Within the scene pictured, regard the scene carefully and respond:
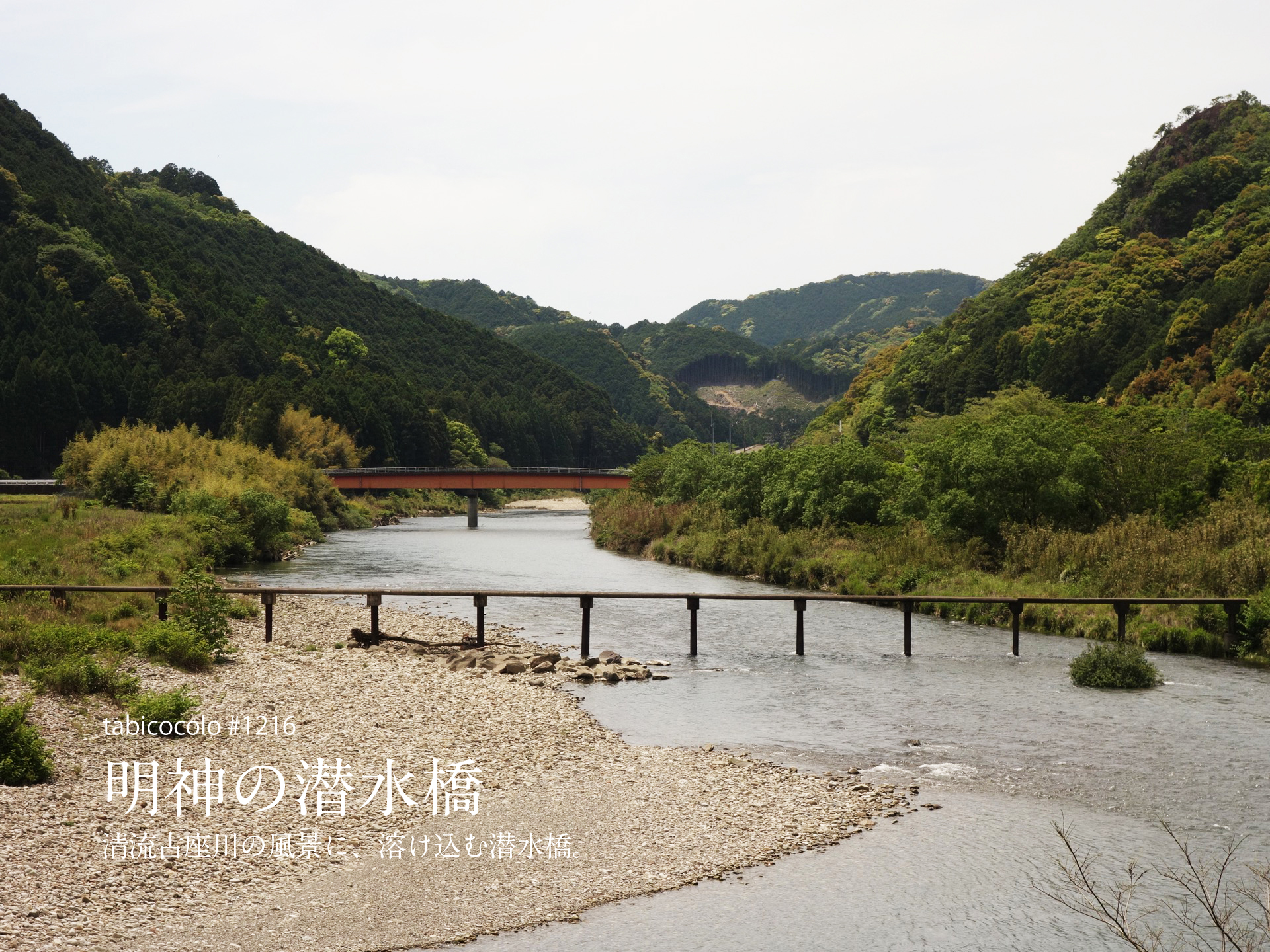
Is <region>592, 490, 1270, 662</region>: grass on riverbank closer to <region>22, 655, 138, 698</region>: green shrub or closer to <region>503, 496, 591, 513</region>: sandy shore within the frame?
<region>22, 655, 138, 698</region>: green shrub

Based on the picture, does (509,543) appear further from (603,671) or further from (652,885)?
(652,885)

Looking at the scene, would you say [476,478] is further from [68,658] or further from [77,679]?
[77,679]

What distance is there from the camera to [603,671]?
91.4 feet

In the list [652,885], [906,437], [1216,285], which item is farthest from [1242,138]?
[652,885]

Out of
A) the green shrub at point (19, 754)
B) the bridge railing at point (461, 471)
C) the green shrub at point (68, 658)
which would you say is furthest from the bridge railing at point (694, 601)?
the bridge railing at point (461, 471)

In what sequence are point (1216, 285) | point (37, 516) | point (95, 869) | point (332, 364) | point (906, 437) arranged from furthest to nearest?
point (332, 364), point (1216, 285), point (906, 437), point (37, 516), point (95, 869)

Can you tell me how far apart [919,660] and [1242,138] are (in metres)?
124

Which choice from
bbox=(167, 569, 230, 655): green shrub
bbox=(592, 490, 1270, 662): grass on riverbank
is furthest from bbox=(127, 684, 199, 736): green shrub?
bbox=(592, 490, 1270, 662): grass on riverbank

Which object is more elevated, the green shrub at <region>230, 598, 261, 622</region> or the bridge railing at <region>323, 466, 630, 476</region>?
the bridge railing at <region>323, 466, 630, 476</region>

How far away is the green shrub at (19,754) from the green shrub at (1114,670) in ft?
70.8

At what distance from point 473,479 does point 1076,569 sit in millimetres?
81015

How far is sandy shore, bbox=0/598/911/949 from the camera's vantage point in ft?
39.5

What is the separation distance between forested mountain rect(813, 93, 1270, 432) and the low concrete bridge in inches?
1199

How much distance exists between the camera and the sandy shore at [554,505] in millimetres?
157125
